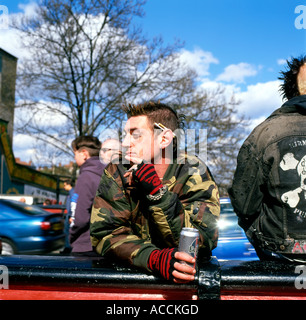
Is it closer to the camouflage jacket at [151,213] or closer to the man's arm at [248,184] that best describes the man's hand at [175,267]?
the camouflage jacket at [151,213]

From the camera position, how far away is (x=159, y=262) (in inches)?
62.9

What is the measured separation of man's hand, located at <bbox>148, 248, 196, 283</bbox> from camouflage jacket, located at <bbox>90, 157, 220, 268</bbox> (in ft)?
0.51

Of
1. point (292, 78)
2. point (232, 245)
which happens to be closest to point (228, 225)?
point (232, 245)

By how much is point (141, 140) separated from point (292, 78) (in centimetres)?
114

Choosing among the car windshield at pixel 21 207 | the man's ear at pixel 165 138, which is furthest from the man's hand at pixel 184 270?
the car windshield at pixel 21 207

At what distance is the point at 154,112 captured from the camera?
7.40ft

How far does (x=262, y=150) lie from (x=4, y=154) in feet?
73.1

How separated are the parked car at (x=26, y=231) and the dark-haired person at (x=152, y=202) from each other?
19.1ft

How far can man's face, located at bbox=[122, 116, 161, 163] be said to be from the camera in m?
2.06

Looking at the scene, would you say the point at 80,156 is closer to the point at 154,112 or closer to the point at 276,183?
the point at 154,112

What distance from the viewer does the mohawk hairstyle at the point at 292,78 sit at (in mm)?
2397

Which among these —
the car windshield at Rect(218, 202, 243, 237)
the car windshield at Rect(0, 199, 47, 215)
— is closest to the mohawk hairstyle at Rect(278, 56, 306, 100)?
the car windshield at Rect(218, 202, 243, 237)

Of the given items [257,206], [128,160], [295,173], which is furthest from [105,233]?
[295,173]
